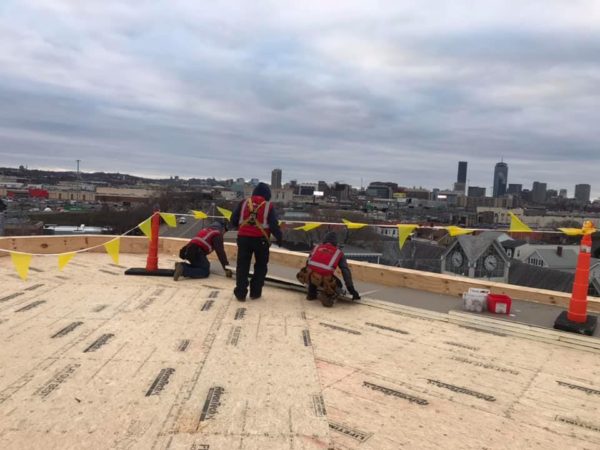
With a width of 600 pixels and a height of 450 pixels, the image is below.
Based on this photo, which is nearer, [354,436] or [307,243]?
[354,436]

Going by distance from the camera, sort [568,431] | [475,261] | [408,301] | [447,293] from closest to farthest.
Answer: [568,431] < [408,301] < [447,293] < [475,261]

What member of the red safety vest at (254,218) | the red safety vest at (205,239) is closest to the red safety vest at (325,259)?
the red safety vest at (254,218)

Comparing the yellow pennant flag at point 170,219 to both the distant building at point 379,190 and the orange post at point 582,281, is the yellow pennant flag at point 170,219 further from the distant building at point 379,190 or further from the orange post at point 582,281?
the distant building at point 379,190

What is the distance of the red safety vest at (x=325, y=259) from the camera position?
19.7 ft

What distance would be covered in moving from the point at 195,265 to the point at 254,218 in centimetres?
200

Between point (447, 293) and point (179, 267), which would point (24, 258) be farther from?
point (447, 293)

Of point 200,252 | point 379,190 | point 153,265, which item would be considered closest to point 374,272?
point 200,252

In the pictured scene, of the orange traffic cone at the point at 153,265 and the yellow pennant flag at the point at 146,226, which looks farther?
the yellow pennant flag at the point at 146,226

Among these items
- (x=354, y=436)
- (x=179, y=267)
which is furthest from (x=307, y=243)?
(x=354, y=436)

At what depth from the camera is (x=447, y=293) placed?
278 inches

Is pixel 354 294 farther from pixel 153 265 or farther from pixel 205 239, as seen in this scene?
pixel 153 265

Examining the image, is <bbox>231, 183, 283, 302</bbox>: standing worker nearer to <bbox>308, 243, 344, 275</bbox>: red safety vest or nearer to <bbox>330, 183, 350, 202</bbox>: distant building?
<bbox>308, 243, 344, 275</bbox>: red safety vest

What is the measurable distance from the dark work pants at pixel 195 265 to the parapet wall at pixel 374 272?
1.84 metres

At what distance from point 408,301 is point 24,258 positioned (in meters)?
5.04
